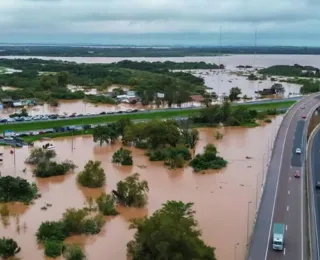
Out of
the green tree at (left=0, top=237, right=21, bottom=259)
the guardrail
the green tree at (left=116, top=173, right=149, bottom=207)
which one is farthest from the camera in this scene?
the green tree at (left=116, top=173, right=149, bottom=207)

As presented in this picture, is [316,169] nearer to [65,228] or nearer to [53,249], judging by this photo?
[65,228]

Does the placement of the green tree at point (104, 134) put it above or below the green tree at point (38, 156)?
above

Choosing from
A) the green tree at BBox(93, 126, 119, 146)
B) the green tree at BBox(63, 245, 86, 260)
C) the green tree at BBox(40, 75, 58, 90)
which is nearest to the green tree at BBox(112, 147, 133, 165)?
the green tree at BBox(93, 126, 119, 146)

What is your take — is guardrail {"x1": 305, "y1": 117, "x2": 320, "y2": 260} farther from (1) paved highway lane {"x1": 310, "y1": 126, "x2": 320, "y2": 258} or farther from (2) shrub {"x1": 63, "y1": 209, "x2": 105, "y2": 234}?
(2) shrub {"x1": 63, "y1": 209, "x2": 105, "y2": 234}

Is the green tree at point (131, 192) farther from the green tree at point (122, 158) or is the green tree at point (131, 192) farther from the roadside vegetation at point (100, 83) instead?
the roadside vegetation at point (100, 83)

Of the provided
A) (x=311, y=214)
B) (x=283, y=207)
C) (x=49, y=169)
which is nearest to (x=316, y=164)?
(x=283, y=207)

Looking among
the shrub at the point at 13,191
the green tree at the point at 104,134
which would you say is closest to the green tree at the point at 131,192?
the shrub at the point at 13,191
